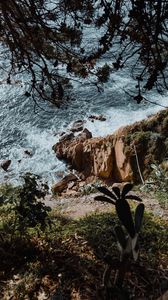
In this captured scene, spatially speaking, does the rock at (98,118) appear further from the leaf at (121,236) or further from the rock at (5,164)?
the leaf at (121,236)

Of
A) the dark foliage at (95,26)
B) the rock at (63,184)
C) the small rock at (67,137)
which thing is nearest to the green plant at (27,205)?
the dark foliage at (95,26)

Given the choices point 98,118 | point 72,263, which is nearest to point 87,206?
point 72,263

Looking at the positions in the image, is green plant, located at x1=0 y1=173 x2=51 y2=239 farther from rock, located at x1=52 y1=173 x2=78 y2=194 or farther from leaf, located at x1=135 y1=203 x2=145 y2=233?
rock, located at x1=52 y1=173 x2=78 y2=194

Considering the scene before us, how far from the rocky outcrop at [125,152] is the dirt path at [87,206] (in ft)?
5.82

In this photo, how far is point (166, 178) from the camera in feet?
21.7

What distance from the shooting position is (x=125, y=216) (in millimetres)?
1942

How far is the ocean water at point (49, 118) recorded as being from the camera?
9.88 metres

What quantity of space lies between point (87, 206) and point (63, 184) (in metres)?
3.06

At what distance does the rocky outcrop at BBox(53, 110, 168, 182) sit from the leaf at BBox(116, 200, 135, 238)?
5.97 metres

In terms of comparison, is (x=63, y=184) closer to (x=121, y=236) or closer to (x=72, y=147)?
(x=72, y=147)

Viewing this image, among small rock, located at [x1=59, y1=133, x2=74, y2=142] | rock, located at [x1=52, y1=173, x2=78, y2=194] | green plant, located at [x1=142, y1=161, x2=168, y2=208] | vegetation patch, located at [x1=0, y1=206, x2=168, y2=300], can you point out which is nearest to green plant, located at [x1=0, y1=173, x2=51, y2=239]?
vegetation patch, located at [x1=0, y1=206, x2=168, y2=300]

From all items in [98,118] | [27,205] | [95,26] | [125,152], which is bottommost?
[98,118]

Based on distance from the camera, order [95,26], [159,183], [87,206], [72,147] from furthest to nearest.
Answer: [72,147]
[159,183]
[87,206]
[95,26]

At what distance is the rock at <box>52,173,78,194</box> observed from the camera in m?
8.81
